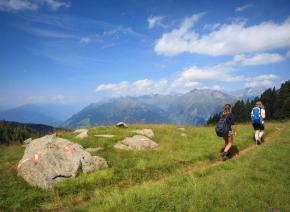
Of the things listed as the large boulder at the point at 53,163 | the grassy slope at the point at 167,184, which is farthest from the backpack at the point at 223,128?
the large boulder at the point at 53,163

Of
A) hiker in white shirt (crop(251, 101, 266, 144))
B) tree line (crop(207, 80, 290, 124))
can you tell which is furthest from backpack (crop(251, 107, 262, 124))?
tree line (crop(207, 80, 290, 124))

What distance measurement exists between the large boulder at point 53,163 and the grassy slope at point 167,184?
52 centimetres

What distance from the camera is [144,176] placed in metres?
13.3

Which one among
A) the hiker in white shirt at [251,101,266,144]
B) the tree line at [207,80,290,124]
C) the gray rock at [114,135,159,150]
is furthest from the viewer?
the tree line at [207,80,290,124]

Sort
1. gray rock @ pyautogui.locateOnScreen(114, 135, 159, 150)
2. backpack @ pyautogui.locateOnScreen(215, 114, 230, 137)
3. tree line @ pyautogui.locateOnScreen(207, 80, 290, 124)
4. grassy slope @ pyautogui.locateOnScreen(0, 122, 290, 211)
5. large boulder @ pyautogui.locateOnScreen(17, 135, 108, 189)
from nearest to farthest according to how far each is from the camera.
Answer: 1. grassy slope @ pyautogui.locateOnScreen(0, 122, 290, 211)
2. large boulder @ pyautogui.locateOnScreen(17, 135, 108, 189)
3. backpack @ pyautogui.locateOnScreen(215, 114, 230, 137)
4. gray rock @ pyautogui.locateOnScreen(114, 135, 159, 150)
5. tree line @ pyautogui.locateOnScreen(207, 80, 290, 124)

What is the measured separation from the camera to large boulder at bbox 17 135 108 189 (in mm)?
12180

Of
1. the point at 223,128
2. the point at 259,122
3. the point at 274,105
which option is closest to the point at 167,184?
the point at 223,128

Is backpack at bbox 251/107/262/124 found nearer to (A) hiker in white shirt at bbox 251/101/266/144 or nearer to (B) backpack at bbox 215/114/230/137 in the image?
(A) hiker in white shirt at bbox 251/101/266/144

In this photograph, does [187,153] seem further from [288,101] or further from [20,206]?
[288,101]

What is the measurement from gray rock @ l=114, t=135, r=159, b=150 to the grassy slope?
853 millimetres

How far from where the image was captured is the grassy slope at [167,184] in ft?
27.5

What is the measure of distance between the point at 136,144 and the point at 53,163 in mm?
7482

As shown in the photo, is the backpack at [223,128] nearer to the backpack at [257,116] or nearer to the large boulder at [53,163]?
the backpack at [257,116]

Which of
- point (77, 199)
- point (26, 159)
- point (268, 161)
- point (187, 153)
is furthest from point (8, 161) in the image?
point (268, 161)
